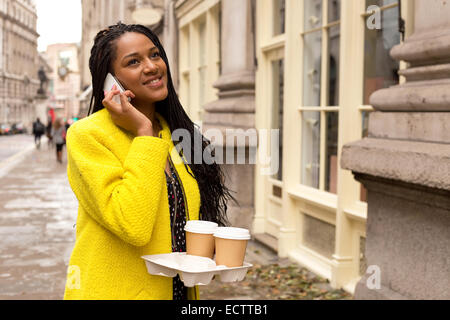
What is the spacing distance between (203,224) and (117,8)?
1031 inches

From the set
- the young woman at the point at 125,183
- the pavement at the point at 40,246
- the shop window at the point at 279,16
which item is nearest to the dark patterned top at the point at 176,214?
the young woman at the point at 125,183

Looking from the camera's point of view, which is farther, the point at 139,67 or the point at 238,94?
the point at 238,94

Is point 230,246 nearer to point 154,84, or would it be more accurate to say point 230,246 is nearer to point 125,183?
point 125,183

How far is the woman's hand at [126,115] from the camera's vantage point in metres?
1.91

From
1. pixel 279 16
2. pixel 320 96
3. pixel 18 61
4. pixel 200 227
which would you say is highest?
pixel 18 61

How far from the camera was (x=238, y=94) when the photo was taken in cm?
868

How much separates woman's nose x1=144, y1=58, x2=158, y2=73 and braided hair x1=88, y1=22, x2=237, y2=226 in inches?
4.5

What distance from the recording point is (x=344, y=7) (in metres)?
5.81

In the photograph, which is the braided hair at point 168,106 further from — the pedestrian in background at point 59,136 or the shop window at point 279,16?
the pedestrian in background at point 59,136

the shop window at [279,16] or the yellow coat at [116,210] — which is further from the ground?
the shop window at [279,16]

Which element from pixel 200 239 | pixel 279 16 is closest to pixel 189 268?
pixel 200 239

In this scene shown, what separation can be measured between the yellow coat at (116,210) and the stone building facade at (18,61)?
84527 millimetres

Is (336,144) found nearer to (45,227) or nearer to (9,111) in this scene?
(45,227)

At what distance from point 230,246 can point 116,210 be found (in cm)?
38
